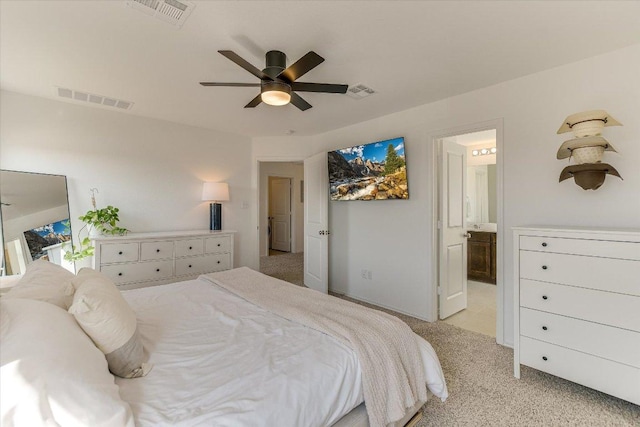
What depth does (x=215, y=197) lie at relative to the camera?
4.09 m

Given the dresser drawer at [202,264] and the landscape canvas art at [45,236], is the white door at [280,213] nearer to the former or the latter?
the dresser drawer at [202,264]

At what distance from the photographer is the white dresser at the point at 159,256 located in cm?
307

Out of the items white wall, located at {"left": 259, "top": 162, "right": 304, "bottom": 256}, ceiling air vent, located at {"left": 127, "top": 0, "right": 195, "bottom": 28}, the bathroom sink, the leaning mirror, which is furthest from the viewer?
white wall, located at {"left": 259, "top": 162, "right": 304, "bottom": 256}

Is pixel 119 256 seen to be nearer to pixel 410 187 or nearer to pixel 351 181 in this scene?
pixel 351 181

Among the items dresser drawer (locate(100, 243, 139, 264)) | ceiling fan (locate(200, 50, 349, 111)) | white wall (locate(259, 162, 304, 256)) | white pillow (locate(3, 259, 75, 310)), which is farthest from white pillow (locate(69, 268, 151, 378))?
white wall (locate(259, 162, 304, 256))

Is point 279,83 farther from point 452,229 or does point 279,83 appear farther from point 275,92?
point 452,229

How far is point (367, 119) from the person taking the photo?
3848 mm

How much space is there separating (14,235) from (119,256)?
0.87 metres

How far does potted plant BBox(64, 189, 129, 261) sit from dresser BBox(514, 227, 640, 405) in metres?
4.01

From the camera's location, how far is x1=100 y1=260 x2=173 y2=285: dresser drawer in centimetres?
308

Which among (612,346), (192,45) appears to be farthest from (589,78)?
(192,45)

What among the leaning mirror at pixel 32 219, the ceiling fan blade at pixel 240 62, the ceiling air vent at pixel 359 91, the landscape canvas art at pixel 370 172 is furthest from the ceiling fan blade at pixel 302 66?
the leaning mirror at pixel 32 219

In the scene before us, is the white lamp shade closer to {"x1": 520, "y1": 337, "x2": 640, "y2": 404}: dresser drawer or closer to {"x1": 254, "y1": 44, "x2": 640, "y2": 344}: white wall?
{"x1": 254, "y1": 44, "x2": 640, "y2": 344}: white wall

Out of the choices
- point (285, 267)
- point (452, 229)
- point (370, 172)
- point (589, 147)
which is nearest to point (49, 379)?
point (589, 147)
